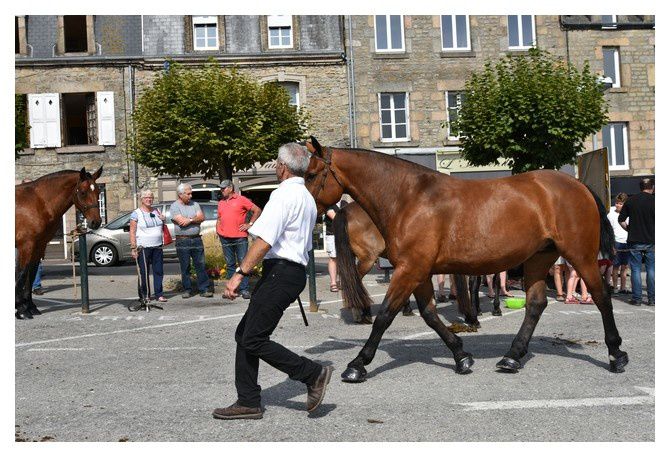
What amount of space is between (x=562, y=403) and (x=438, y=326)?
157cm

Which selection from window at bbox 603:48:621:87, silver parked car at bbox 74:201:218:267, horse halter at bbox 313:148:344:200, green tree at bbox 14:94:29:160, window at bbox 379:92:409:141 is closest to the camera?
horse halter at bbox 313:148:344:200

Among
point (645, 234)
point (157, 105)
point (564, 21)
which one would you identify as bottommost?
point (645, 234)

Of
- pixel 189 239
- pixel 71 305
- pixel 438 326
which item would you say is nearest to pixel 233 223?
pixel 189 239

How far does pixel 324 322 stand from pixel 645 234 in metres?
5.62

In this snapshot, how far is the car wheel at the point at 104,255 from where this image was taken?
23.2m

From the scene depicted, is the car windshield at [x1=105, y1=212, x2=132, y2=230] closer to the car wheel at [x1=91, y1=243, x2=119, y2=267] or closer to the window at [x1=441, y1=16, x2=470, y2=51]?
the car wheel at [x1=91, y1=243, x2=119, y2=267]

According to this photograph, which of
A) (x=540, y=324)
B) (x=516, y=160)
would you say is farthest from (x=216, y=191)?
(x=540, y=324)

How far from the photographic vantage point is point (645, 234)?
499 inches

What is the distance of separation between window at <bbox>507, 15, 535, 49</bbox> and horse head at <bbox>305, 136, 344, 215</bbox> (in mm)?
25033

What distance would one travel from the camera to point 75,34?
95.6ft

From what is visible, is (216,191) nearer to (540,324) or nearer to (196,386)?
(540,324)

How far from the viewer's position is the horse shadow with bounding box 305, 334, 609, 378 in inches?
299

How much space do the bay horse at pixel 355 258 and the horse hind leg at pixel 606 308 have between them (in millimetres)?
2301

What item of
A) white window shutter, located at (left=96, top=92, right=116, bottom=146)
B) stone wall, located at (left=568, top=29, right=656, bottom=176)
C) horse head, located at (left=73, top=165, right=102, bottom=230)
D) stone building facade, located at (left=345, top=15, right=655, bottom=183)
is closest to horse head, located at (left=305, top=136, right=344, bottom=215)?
horse head, located at (left=73, top=165, right=102, bottom=230)
